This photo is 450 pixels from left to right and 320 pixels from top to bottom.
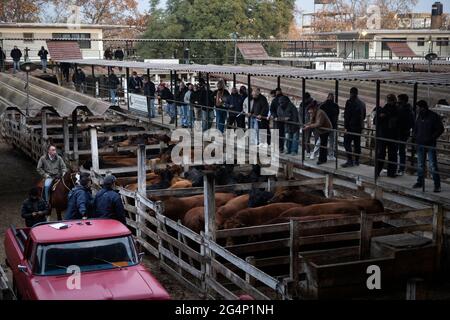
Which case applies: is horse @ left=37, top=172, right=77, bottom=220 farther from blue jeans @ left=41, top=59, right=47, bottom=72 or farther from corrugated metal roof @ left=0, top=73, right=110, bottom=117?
blue jeans @ left=41, top=59, right=47, bottom=72

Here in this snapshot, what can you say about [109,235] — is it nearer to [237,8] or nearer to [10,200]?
[10,200]

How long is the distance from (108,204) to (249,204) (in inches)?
120

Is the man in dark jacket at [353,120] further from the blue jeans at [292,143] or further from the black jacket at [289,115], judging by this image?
the black jacket at [289,115]

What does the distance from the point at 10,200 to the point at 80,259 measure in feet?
35.6

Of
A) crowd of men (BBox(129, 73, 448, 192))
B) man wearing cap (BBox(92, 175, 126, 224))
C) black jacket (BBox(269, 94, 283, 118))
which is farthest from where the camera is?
black jacket (BBox(269, 94, 283, 118))

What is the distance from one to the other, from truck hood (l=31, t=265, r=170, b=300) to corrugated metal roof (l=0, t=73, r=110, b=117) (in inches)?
449

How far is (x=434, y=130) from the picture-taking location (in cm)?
1298

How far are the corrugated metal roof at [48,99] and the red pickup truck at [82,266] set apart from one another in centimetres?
1057

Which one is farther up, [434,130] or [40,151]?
[434,130]

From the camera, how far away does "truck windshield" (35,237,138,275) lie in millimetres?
9523

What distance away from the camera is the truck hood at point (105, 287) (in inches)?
348

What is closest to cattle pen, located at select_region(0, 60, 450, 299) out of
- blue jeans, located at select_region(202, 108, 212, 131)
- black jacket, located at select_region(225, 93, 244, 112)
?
black jacket, located at select_region(225, 93, 244, 112)

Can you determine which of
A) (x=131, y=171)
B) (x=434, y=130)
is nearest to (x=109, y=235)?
(x=434, y=130)
